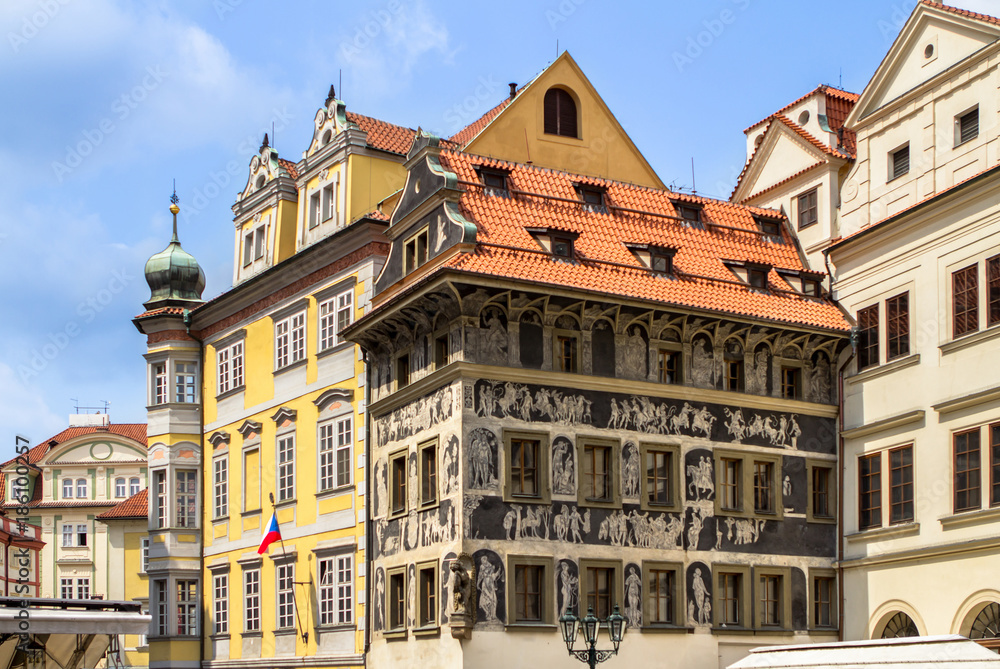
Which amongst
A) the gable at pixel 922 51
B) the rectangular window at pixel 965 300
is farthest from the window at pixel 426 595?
the gable at pixel 922 51

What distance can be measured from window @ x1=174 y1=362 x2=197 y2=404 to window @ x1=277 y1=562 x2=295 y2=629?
7791 mm

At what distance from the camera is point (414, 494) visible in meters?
29.6

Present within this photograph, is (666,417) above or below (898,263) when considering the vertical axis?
below

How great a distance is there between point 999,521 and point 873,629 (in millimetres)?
4361

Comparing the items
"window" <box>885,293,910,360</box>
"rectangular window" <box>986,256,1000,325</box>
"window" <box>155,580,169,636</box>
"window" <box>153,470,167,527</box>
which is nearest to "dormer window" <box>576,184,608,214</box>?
"window" <box>885,293,910,360</box>

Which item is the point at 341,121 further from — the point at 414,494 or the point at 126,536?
the point at 126,536

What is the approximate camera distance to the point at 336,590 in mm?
33281

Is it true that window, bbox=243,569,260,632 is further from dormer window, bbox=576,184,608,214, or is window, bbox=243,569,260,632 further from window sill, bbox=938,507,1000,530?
window sill, bbox=938,507,1000,530

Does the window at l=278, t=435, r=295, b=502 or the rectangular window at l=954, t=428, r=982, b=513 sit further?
the window at l=278, t=435, r=295, b=502

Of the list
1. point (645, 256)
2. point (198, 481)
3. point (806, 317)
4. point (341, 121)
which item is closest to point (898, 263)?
point (806, 317)

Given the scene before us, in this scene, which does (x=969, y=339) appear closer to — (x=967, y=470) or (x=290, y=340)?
(x=967, y=470)

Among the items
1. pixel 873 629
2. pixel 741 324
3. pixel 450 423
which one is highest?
pixel 741 324

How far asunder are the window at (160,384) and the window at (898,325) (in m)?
21.4

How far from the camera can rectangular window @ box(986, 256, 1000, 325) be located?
27125 millimetres
